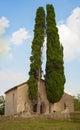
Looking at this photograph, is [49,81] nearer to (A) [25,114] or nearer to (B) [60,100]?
(B) [60,100]

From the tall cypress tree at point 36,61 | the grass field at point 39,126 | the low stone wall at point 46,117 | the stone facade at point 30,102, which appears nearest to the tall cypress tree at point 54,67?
the tall cypress tree at point 36,61

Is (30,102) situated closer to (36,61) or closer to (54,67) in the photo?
(36,61)

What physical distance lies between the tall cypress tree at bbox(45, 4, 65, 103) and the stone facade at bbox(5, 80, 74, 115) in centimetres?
184

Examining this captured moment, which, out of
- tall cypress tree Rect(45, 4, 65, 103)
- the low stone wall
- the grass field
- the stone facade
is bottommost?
the grass field

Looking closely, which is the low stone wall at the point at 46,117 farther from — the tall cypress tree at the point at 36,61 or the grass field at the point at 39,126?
the tall cypress tree at the point at 36,61

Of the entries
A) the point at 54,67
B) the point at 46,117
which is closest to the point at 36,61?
the point at 54,67

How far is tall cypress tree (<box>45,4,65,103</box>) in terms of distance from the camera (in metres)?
49.5

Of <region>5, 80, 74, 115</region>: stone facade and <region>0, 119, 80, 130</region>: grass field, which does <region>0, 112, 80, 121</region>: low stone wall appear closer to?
<region>0, 119, 80, 130</region>: grass field

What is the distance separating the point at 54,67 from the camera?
164 feet

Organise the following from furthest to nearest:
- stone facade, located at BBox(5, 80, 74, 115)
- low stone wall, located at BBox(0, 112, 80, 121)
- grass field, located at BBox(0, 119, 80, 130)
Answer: stone facade, located at BBox(5, 80, 74, 115)
low stone wall, located at BBox(0, 112, 80, 121)
grass field, located at BBox(0, 119, 80, 130)

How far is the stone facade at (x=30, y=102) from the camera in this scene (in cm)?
5100

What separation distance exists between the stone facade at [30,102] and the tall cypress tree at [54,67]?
1836mm

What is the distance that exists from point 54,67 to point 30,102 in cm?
660

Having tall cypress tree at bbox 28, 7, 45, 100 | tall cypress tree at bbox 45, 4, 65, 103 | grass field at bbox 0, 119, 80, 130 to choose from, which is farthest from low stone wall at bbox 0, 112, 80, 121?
tall cypress tree at bbox 28, 7, 45, 100
